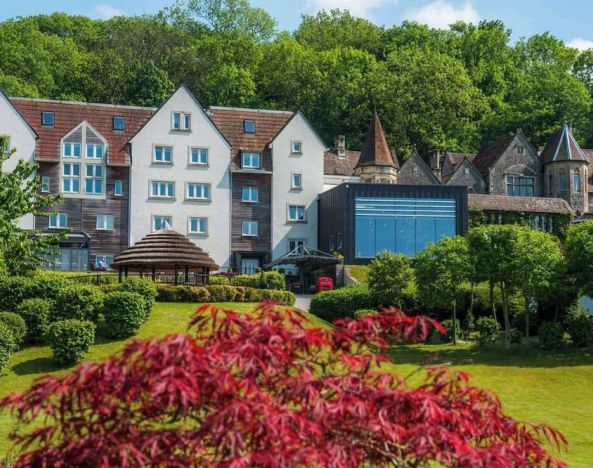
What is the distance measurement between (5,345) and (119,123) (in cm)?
3938

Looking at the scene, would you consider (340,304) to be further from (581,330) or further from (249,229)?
(249,229)

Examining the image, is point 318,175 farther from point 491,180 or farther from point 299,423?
point 299,423

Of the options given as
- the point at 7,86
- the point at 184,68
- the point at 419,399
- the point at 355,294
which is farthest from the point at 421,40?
the point at 419,399

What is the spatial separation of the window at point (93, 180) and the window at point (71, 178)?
24.4 inches

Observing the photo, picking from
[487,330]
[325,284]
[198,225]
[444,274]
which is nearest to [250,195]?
[198,225]

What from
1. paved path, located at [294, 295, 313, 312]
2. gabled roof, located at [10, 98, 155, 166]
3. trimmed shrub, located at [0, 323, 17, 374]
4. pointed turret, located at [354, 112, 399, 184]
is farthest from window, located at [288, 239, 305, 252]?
trimmed shrub, located at [0, 323, 17, 374]

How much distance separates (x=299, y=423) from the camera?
8.07m

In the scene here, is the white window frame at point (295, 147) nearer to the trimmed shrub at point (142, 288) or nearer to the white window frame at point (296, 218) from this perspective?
the white window frame at point (296, 218)

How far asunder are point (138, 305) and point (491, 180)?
176 feet

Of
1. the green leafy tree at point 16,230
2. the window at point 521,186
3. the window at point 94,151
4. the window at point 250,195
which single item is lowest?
the green leafy tree at point 16,230

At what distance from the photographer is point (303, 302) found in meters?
52.2

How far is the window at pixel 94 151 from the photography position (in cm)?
6656

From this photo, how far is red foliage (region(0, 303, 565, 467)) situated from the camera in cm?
795

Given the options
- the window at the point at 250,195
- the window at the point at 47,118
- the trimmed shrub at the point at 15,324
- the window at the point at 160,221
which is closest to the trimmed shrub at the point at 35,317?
the trimmed shrub at the point at 15,324
